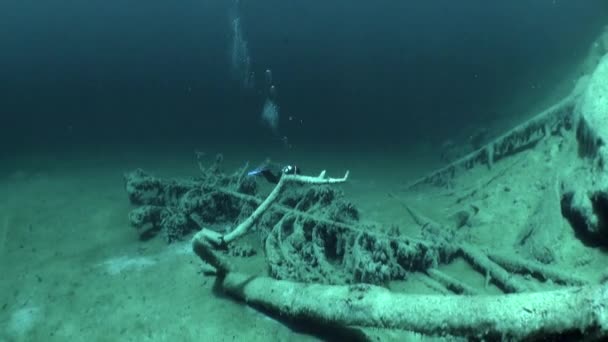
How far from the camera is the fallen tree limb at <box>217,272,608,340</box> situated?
213 centimetres

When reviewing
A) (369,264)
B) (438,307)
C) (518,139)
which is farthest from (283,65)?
(438,307)

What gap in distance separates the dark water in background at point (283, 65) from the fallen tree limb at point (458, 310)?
19846 mm

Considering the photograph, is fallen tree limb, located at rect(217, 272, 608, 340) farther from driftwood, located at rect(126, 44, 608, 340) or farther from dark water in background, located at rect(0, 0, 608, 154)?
dark water in background, located at rect(0, 0, 608, 154)

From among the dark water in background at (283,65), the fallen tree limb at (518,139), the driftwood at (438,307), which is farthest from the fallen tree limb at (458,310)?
the dark water in background at (283,65)

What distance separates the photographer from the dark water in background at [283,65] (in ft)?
110

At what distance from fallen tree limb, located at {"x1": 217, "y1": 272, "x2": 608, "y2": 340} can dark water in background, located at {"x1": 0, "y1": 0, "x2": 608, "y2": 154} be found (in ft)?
65.1

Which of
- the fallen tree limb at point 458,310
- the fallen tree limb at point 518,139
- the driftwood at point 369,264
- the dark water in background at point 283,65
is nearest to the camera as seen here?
the fallen tree limb at point 458,310

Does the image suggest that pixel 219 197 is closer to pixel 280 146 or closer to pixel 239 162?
pixel 239 162

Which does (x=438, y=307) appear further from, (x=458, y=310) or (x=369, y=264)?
(x=369, y=264)

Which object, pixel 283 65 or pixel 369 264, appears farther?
pixel 283 65

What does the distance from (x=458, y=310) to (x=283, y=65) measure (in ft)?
328

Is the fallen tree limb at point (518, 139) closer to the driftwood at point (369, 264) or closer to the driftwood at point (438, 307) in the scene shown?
the driftwood at point (369, 264)

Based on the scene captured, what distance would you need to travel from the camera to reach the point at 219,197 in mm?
7617

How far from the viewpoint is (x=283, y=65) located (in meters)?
98.4
